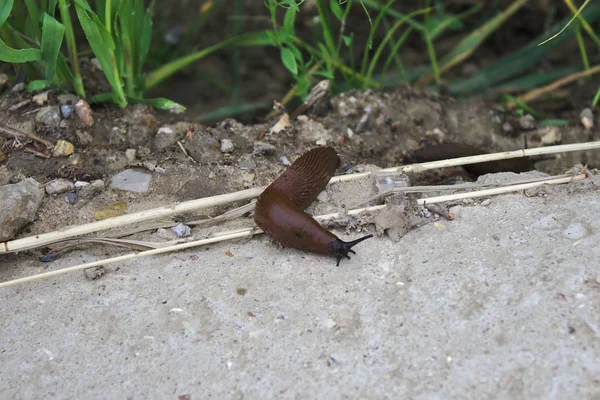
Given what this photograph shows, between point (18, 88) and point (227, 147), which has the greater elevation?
point (18, 88)

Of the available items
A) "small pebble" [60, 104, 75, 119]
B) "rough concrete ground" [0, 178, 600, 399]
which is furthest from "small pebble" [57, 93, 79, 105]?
"rough concrete ground" [0, 178, 600, 399]

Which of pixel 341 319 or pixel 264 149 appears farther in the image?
pixel 264 149

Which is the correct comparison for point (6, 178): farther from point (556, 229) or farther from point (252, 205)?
point (556, 229)

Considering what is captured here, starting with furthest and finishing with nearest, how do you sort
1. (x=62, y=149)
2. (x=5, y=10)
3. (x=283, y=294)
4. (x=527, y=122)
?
(x=527, y=122) → (x=62, y=149) → (x=5, y=10) → (x=283, y=294)

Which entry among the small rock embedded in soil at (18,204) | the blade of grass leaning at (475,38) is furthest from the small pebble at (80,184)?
the blade of grass leaning at (475,38)

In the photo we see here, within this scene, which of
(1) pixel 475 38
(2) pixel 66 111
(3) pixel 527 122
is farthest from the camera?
(1) pixel 475 38

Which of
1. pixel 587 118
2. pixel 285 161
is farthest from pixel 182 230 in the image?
pixel 587 118

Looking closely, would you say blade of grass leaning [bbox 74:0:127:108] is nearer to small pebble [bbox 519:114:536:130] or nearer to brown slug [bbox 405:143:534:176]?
brown slug [bbox 405:143:534:176]

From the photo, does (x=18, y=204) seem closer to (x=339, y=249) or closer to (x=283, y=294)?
(x=283, y=294)
